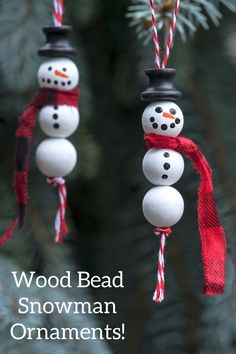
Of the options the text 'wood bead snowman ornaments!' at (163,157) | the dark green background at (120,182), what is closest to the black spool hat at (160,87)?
the text 'wood bead snowman ornaments!' at (163,157)

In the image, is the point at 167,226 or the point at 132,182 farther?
the point at 132,182

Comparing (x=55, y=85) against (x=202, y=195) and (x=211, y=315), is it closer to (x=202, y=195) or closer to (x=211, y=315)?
(x=202, y=195)

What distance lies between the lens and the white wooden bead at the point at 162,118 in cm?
65

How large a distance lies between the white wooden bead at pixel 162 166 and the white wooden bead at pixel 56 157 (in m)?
0.06

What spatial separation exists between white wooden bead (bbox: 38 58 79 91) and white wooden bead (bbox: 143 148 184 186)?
85 millimetres

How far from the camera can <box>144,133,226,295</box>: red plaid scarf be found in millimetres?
662

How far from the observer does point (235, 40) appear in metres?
0.88

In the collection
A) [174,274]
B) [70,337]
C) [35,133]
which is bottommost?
[70,337]

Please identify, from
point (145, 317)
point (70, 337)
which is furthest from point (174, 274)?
point (70, 337)

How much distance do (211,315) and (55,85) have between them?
1.05 feet

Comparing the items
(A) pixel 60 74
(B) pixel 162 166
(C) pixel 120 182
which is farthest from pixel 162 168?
(C) pixel 120 182

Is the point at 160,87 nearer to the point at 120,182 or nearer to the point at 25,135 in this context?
the point at 25,135

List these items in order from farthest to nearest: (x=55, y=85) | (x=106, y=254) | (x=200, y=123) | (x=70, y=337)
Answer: (x=106, y=254)
(x=200, y=123)
(x=70, y=337)
(x=55, y=85)

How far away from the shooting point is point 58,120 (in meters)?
0.65
